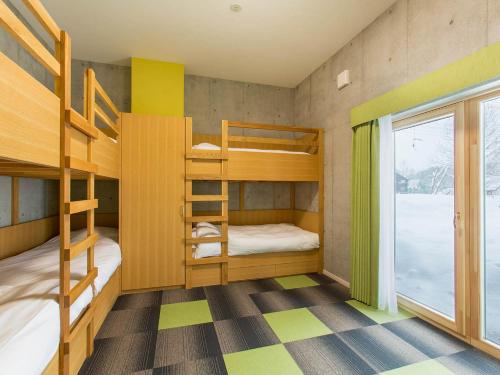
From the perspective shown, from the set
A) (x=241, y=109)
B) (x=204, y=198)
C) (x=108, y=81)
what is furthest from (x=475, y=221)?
(x=108, y=81)

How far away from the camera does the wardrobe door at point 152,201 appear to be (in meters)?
2.63

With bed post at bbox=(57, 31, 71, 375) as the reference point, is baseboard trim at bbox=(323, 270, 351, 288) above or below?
below

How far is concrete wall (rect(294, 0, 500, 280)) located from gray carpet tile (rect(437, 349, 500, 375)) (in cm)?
123

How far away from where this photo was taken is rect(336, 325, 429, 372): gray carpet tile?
1.62 m

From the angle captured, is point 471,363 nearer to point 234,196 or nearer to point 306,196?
point 306,196

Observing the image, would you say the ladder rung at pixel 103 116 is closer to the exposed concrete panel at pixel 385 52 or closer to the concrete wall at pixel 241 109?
the concrete wall at pixel 241 109

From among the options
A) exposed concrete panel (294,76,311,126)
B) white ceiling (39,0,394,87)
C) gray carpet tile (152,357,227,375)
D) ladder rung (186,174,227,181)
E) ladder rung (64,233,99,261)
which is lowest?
gray carpet tile (152,357,227,375)

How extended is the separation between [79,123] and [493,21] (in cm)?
261

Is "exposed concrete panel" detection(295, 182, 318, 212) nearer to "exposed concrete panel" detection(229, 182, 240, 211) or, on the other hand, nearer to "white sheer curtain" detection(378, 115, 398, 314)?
"exposed concrete panel" detection(229, 182, 240, 211)

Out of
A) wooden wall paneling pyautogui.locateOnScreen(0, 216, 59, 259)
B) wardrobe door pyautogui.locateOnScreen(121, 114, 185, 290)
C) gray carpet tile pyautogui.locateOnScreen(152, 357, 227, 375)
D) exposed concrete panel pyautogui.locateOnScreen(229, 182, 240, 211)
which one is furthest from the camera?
exposed concrete panel pyautogui.locateOnScreen(229, 182, 240, 211)

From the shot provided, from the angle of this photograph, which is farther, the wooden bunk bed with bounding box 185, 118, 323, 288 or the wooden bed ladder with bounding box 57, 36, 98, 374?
the wooden bunk bed with bounding box 185, 118, 323, 288

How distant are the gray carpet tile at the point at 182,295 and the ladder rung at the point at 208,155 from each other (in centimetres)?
149

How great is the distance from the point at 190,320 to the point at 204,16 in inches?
113

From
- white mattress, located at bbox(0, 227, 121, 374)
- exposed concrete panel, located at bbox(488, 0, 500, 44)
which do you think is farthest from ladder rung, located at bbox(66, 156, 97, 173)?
exposed concrete panel, located at bbox(488, 0, 500, 44)
